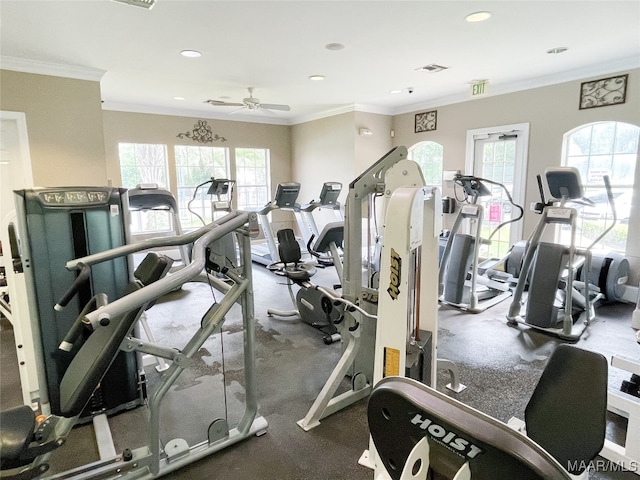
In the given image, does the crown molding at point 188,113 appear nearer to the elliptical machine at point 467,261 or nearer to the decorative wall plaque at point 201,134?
the decorative wall plaque at point 201,134

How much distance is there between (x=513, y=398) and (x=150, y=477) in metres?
2.19

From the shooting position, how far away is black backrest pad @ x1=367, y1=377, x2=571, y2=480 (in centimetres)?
49

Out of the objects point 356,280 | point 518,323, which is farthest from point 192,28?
point 518,323

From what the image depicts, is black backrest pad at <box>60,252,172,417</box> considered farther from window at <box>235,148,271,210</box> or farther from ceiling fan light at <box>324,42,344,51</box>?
window at <box>235,148,271,210</box>

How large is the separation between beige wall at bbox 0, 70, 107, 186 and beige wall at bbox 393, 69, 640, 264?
16.2 ft

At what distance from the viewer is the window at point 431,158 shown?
630 cm

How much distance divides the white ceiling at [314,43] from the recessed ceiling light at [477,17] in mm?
62

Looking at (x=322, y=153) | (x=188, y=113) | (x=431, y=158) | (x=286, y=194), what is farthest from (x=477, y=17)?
(x=188, y=113)

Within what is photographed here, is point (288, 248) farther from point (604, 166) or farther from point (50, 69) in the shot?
point (604, 166)

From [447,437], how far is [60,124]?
4994 mm

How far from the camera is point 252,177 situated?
7852 mm

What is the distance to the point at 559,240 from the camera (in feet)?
16.1

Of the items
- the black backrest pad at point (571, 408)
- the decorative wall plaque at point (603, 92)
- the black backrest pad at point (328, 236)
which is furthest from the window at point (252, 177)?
the black backrest pad at point (571, 408)

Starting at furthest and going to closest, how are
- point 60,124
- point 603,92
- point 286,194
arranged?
1. point 286,194
2. point 603,92
3. point 60,124
